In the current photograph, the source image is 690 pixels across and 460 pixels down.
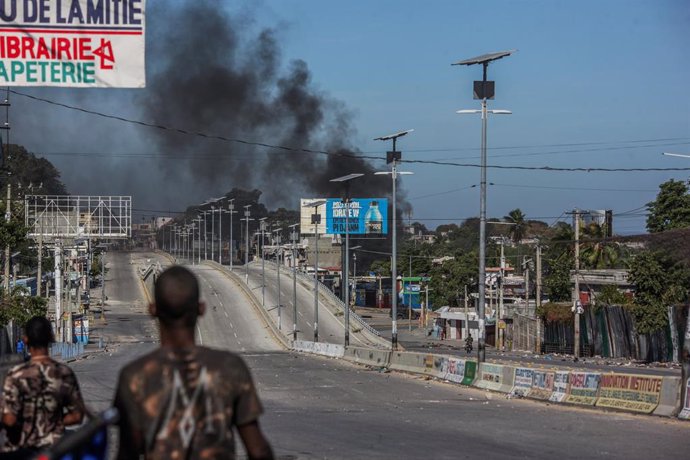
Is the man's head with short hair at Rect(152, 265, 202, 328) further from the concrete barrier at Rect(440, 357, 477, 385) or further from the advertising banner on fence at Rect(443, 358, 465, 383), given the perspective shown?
the advertising banner on fence at Rect(443, 358, 465, 383)

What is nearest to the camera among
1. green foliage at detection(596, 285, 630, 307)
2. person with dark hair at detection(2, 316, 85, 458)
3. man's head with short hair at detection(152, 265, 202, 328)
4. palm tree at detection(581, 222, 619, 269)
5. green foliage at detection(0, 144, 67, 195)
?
man's head with short hair at detection(152, 265, 202, 328)

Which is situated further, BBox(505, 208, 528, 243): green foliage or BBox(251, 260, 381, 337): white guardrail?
BBox(505, 208, 528, 243): green foliage

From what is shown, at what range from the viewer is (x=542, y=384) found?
94.1ft

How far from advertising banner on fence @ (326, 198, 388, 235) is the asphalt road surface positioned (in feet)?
307

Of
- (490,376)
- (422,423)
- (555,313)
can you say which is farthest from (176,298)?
(555,313)

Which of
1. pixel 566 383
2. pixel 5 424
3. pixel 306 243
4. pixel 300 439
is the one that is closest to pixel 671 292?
pixel 566 383

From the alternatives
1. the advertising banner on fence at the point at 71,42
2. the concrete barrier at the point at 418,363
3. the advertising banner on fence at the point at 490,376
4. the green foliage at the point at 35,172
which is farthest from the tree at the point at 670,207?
the green foliage at the point at 35,172

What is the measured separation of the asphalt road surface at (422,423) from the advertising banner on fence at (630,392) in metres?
0.51

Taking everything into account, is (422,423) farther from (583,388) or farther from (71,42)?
(71,42)

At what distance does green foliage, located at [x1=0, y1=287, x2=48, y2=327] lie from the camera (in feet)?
141

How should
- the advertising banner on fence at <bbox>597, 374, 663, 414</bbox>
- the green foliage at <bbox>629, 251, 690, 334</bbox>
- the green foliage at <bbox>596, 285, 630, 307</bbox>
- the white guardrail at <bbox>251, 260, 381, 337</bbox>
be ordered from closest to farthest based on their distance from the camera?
the advertising banner on fence at <bbox>597, 374, 663, 414</bbox>, the green foliage at <bbox>629, 251, 690, 334</bbox>, the green foliage at <bbox>596, 285, 630, 307</bbox>, the white guardrail at <bbox>251, 260, 381, 337</bbox>

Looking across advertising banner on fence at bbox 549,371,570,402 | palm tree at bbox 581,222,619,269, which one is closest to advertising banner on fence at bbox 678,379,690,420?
advertising banner on fence at bbox 549,371,570,402

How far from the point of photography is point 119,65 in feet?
40.6

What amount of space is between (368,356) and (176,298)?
149 feet
